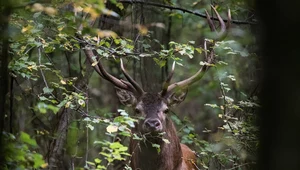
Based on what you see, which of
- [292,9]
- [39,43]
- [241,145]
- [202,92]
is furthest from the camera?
[202,92]

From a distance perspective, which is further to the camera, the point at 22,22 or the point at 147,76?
the point at 147,76

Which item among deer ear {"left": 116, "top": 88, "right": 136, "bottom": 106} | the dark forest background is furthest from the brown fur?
deer ear {"left": 116, "top": 88, "right": 136, "bottom": 106}

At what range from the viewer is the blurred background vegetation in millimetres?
4012

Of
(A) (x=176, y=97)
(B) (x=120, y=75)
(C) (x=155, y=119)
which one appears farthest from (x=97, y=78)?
(C) (x=155, y=119)

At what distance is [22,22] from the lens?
5.36 meters

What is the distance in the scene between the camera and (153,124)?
5922mm

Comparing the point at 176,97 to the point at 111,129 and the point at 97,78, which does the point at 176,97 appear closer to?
the point at 111,129

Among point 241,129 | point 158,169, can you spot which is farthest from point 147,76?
point 241,129

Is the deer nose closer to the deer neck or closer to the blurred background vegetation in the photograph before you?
the blurred background vegetation

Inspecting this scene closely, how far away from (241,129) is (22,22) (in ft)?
8.14

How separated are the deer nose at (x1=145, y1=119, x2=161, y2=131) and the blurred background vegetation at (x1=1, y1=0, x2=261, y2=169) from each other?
7.8 inches

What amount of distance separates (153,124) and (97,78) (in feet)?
16.4

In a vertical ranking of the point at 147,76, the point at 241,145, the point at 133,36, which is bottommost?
the point at 241,145

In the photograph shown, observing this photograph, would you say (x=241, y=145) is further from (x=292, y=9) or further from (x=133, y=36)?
(x=292, y=9)
